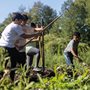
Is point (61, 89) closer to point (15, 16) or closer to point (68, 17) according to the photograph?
point (15, 16)

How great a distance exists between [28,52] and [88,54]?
156 inches

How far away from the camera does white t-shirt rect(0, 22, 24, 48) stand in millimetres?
8094

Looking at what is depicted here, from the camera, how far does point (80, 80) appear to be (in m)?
4.41

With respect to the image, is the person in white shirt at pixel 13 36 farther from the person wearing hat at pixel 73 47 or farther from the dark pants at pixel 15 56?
the person wearing hat at pixel 73 47

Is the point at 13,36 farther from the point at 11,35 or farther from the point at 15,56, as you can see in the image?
the point at 15,56

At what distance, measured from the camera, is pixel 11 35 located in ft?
26.8

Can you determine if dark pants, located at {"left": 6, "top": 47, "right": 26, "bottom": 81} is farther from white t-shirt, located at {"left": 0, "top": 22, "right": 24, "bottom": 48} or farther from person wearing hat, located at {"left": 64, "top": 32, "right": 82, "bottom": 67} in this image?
person wearing hat, located at {"left": 64, "top": 32, "right": 82, "bottom": 67}

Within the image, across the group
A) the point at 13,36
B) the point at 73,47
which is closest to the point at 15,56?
the point at 13,36

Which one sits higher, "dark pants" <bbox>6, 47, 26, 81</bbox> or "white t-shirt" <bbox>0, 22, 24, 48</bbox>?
"white t-shirt" <bbox>0, 22, 24, 48</bbox>

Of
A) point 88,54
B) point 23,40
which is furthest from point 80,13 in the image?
point 23,40

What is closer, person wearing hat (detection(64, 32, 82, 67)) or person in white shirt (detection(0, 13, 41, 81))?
person in white shirt (detection(0, 13, 41, 81))

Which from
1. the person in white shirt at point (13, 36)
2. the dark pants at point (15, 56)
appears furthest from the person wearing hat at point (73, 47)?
the person in white shirt at point (13, 36)

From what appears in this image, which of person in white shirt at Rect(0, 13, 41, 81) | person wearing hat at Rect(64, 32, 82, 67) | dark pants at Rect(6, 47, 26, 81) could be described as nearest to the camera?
person in white shirt at Rect(0, 13, 41, 81)

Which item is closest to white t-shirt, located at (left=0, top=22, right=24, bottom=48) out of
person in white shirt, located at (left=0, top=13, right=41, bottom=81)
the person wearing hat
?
person in white shirt, located at (left=0, top=13, right=41, bottom=81)
